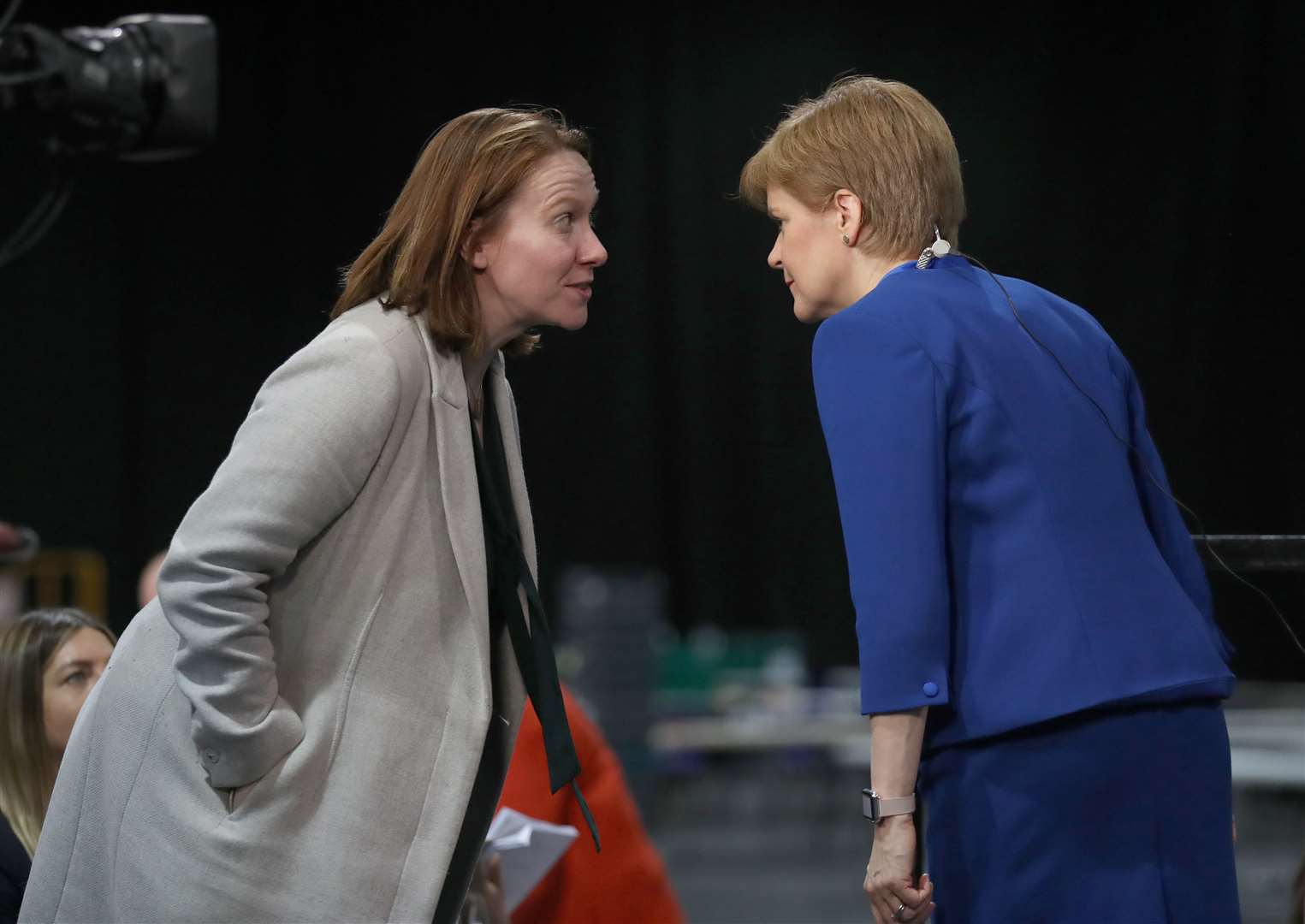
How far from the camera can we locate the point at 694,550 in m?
10.6

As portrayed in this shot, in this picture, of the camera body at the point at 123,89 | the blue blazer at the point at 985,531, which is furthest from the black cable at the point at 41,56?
the blue blazer at the point at 985,531

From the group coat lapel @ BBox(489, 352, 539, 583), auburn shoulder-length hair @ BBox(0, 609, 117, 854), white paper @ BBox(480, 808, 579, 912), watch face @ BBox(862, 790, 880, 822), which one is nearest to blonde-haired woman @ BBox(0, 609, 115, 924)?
auburn shoulder-length hair @ BBox(0, 609, 117, 854)

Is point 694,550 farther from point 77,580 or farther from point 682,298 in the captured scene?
point 77,580

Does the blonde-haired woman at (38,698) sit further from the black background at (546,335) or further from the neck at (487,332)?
the black background at (546,335)

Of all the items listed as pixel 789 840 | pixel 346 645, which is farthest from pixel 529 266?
pixel 789 840

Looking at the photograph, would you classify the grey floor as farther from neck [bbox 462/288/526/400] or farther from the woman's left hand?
neck [bbox 462/288/526/400]

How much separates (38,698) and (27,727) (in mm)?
46

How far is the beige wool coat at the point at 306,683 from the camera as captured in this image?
156cm

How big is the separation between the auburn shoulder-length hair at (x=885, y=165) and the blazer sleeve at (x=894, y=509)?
0.14 meters

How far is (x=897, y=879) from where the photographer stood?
1543 mm

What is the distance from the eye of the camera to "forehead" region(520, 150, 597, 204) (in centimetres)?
179

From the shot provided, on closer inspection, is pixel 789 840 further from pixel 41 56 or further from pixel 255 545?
pixel 255 545

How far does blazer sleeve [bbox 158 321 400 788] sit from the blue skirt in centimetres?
68

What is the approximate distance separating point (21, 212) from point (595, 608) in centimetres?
417
